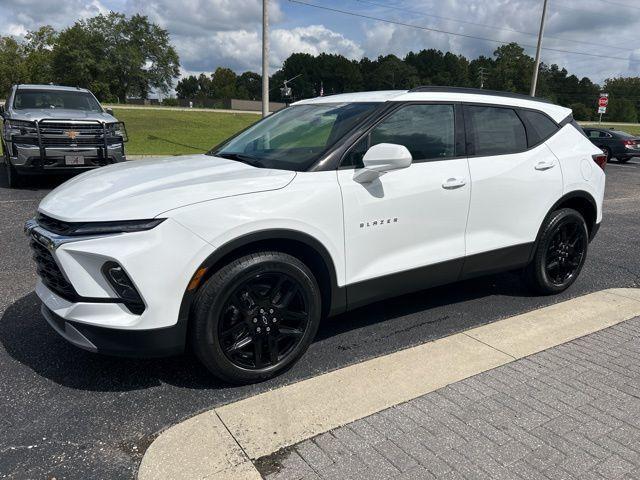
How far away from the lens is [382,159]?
304cm

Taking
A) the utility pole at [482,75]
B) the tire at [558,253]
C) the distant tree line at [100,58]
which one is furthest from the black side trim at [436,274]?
the utility pole at [482,75]

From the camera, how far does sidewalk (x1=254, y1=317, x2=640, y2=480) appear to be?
7.58 feet

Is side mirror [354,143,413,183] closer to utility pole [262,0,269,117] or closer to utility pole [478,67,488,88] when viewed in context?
utility pole [262,0,269,117]

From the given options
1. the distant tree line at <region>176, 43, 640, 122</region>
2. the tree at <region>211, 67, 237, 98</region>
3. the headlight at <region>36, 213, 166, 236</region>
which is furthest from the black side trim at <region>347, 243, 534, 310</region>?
the tree at <region>211, 67, 237, 98</region>

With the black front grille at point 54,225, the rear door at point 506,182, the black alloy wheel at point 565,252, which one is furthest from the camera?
the black alloy wheel at point 565,252

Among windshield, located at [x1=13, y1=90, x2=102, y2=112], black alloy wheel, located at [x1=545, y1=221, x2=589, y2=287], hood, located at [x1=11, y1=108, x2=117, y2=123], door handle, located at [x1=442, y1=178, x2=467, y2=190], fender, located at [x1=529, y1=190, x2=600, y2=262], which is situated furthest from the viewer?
windshield, located at [x1=13, y1=90, x2=102, y2=112]

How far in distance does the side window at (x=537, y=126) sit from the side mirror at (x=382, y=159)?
1.64m

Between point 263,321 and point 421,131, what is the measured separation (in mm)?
1733

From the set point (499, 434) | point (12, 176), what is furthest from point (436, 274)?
point (12, 176)

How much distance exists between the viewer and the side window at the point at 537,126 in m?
4.24

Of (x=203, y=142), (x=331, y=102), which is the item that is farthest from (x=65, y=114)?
(x=203, y=142)

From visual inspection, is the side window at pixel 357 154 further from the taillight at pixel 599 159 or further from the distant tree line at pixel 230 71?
the distant tree line at pixel 230 71

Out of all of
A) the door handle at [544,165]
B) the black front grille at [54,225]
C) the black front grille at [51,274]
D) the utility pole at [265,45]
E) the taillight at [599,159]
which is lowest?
the black front grille at [51,274]

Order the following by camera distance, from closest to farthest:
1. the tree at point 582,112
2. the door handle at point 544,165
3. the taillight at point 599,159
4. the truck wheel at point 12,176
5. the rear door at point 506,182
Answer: the rear door at point 506,182 → the door handle at point 544,165 → the taillight at point 599,159 → the truck wheel at point 12,176 → the tree at point 582,112
